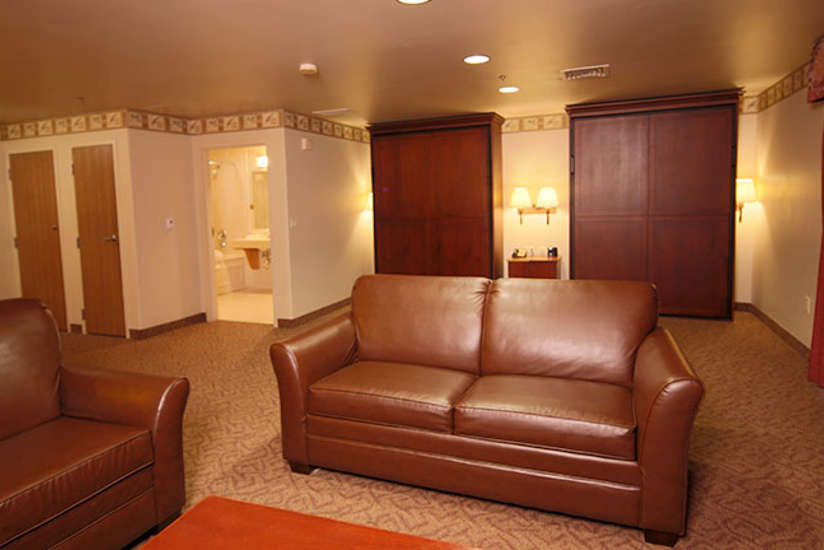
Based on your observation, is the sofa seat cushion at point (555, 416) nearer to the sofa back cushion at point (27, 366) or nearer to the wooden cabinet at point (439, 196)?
the sofa back cushion at point (27, 366)

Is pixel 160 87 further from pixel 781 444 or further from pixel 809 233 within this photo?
pixel 809 233

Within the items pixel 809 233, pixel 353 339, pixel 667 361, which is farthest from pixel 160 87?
pixel 809 233

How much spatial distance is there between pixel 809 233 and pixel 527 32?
285cm

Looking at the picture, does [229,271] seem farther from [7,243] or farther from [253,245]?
[7,243]

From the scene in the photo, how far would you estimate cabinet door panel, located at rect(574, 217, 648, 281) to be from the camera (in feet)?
20.0

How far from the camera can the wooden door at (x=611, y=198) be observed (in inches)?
235

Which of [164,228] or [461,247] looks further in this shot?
[461,247]

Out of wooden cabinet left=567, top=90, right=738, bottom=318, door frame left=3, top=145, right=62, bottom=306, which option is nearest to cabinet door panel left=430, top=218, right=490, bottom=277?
wooden cabinet left=567, top=90, right=738, bottom=318

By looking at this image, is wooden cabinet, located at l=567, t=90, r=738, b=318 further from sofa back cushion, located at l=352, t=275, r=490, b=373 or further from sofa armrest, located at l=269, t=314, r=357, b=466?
sofa armrest, located at l=269, t=314, r=357, b=466

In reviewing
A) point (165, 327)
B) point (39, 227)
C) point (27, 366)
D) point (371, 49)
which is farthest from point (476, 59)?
point (39, 227)

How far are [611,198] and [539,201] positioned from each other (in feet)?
2.92

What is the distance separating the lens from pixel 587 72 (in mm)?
4562

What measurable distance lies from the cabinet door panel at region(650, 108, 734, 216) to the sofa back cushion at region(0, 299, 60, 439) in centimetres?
552

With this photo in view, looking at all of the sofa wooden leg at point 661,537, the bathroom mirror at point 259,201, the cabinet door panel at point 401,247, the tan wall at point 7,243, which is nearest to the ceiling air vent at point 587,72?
the cabinet door panel at point 401,247
